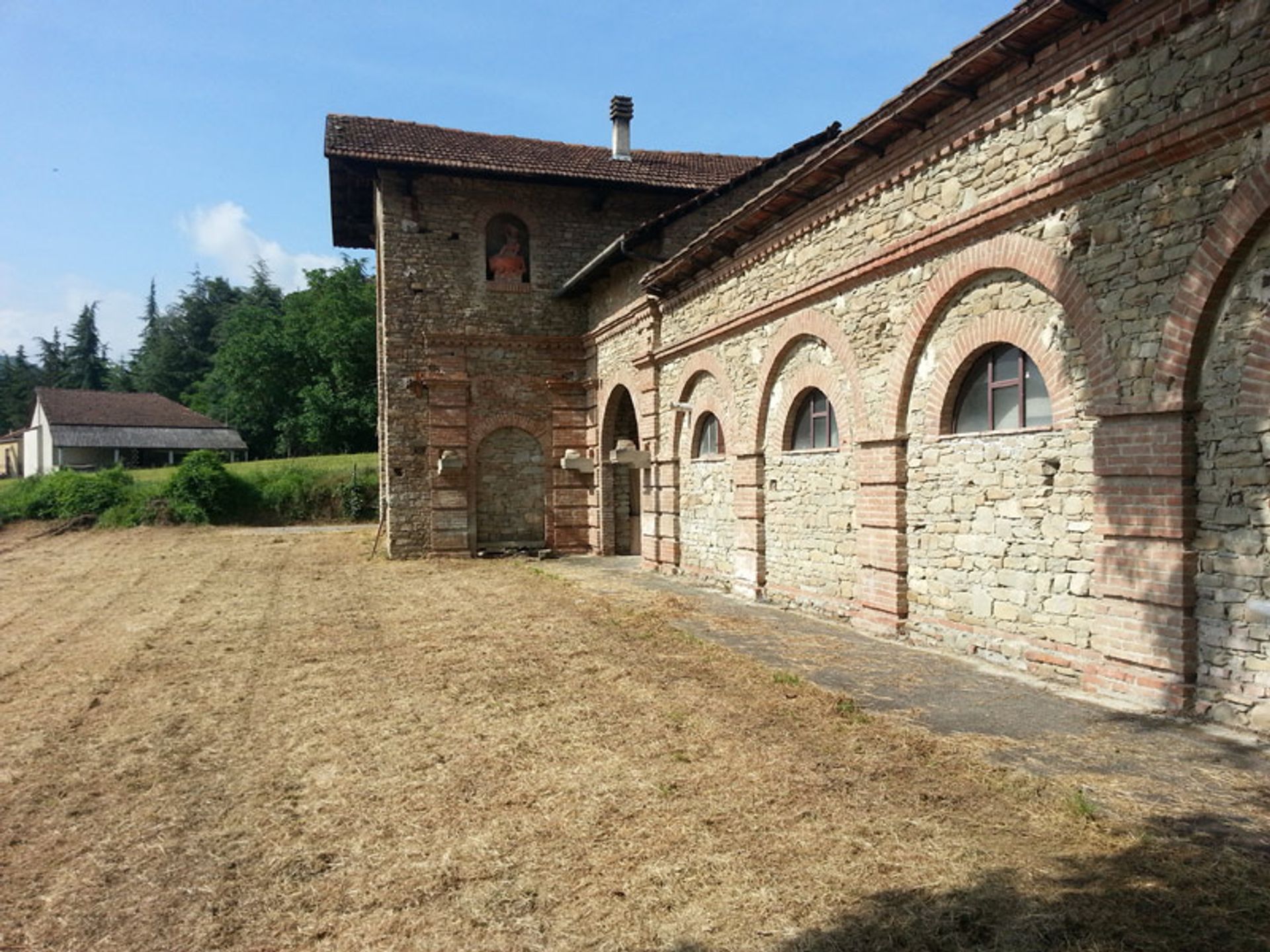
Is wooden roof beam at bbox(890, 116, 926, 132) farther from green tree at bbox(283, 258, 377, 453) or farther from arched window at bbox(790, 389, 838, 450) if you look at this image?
green tree at bbox(283, 258, 377, 453)

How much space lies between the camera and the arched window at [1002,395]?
725 cm

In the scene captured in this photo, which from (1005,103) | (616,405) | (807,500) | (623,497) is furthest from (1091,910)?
(623,497)

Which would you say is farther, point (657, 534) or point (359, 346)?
point (359, 346)

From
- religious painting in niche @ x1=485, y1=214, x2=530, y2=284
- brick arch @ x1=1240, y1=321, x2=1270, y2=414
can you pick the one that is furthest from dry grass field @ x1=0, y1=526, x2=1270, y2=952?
religious painting in niche @ x1=485, y1=214, x2=530, y2=284

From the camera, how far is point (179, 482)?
28016mm

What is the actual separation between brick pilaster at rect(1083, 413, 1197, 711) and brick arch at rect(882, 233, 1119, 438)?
0.44m

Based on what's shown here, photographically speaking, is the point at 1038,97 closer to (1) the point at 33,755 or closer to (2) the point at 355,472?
(1) the point at 33,755

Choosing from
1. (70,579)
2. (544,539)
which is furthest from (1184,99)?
(70,579)

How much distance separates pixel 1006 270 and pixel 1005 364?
84cm

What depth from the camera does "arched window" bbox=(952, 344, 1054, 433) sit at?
725 cm

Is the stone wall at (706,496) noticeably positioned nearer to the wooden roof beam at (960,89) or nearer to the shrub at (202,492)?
the wooden roof beam at (960,89)

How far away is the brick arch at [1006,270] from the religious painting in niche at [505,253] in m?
12.3

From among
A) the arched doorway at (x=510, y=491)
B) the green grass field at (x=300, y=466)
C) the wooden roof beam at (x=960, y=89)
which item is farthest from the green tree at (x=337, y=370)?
the wooden roof beam at (x=960, y=89)

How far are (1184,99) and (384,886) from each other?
693 centimetres
